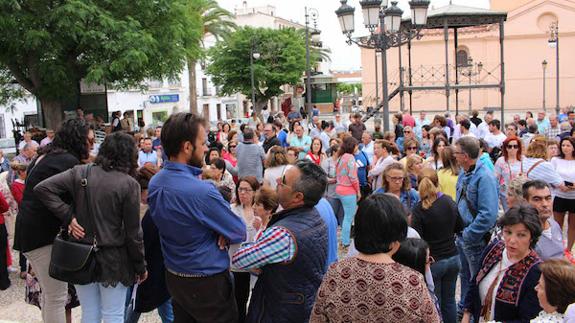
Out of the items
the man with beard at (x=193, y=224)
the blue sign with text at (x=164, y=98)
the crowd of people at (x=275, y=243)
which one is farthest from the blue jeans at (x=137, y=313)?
the blue sign with text at (x=164, y=98)

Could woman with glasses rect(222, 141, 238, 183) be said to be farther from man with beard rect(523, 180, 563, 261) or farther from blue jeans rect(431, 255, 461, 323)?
man with beard rect(523, 180, 563, 261)

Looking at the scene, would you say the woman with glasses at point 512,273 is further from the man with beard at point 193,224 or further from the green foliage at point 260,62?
the green foliage at point 260,62

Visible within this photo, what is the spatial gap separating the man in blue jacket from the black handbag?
318 cm

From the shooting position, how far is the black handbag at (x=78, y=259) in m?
3.76

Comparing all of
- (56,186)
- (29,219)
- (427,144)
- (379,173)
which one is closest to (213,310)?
(56,186)

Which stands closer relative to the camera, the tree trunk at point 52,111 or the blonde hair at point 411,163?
the blonde hair at point 411,163

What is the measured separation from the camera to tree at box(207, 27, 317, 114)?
4194 centimetres

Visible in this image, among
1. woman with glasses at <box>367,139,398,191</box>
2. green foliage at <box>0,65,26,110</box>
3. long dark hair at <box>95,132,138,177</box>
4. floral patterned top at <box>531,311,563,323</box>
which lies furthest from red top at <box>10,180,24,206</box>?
green foliage at <box>0,65,26,110</box>

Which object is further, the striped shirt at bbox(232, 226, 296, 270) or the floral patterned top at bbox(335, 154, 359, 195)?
the floral patterned top at bbox(335, 154, 359, 195)

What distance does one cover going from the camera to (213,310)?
3270 mm

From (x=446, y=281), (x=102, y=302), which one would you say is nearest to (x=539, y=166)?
(x=446, y=281)

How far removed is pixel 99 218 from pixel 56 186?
401 mm

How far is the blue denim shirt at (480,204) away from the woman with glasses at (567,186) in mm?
2510

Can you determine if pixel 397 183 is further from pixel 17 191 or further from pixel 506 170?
pixel 17 191
